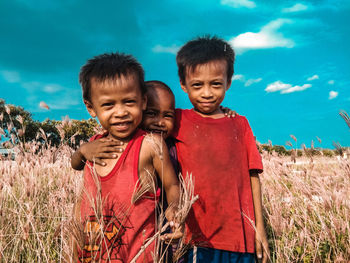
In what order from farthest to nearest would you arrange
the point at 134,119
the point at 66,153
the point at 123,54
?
the point at 66,153
the point at 123,54
the point at 134,119

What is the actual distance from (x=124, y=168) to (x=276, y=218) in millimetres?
1059

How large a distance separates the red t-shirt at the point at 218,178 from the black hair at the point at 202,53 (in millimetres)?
369

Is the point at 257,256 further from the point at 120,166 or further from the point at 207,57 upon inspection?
the point at 207,57

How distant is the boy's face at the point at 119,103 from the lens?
5.78ft

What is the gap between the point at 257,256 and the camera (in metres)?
2.17

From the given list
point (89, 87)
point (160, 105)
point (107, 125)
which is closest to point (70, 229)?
point (107, 125)

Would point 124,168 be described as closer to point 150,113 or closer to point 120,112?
point 120,112

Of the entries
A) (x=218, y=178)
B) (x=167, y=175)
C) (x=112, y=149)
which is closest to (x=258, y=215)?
(x=218, y=178)

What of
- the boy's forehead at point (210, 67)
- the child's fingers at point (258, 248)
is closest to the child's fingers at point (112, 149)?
the boy's forehead at point (210, 67)

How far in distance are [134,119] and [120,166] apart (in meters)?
0.30

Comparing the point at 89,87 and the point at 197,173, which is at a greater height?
the point at 89,87

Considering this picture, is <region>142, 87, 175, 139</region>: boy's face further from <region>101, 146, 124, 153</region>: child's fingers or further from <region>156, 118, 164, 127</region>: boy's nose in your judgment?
<region>101, 146, 124, 153</region>: child's fingers

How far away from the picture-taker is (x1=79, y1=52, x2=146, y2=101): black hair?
1798 mm

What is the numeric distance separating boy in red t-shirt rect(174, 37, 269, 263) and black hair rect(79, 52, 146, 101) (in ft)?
1.52
